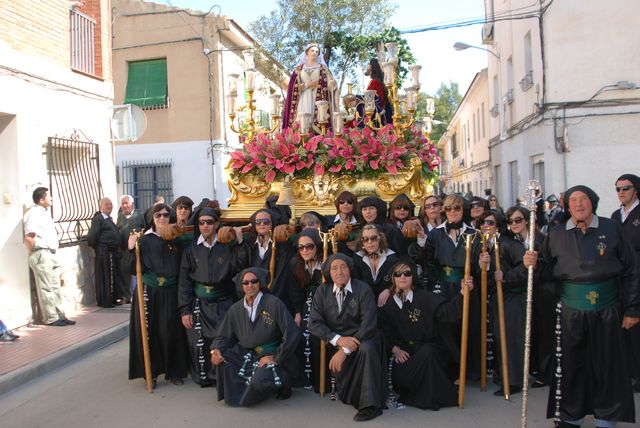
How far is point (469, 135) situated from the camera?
31.2 m

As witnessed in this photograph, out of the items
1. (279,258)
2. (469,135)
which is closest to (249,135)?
(279,258)

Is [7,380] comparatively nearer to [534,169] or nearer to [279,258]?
[279,258]

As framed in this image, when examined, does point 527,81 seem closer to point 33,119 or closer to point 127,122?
point 127,122

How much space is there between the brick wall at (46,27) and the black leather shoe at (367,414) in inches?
261

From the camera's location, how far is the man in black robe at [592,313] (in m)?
4.31

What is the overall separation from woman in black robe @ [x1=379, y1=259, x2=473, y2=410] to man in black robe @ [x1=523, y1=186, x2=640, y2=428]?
923 millimetres

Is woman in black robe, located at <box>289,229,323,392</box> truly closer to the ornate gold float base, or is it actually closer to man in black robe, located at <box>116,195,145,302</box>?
the ornate gold float base

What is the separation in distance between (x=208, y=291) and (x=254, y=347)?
82cm

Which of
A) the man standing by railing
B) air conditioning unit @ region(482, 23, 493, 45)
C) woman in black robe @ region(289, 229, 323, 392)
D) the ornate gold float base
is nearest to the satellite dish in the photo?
the man standing by railing

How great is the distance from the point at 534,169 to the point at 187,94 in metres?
A: 9.90

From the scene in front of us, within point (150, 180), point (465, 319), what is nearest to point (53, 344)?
point (465, 319)

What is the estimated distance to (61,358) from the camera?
269 inches

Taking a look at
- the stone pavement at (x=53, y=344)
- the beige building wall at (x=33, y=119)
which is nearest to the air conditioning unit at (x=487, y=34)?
the beige building wall at (x=33, y=119)

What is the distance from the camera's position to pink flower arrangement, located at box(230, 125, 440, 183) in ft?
23.7
